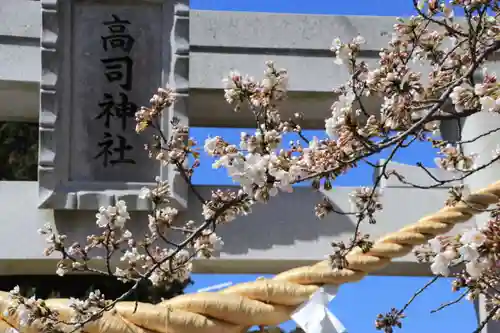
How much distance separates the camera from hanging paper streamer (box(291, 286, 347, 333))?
1.55 m

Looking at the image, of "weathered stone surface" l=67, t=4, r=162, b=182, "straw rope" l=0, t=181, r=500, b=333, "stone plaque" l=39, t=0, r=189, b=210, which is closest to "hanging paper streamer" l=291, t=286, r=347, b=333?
"straw rope" l=0, t=181, r=500, b=333

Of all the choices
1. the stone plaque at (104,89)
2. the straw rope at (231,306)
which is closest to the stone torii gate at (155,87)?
the stone plaque at (104,89)

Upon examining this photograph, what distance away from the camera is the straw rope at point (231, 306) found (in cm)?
151

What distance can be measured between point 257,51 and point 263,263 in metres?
0.77

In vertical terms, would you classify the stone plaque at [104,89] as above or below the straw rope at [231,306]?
above

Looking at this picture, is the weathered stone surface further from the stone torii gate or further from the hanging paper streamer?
the hanging paper streamer

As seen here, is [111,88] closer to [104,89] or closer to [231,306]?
[104,89]

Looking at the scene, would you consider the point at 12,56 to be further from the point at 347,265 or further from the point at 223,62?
the point at 347,265

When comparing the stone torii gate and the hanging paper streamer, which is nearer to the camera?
the hanging paper streamer

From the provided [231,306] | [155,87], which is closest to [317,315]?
[231,306]

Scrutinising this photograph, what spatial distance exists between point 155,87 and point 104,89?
18 cm

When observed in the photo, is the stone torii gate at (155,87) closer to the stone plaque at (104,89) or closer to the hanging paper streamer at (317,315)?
the stone plaque at (104,89)

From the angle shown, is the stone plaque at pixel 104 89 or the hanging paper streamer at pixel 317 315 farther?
the stone plaque at pixel 104 89

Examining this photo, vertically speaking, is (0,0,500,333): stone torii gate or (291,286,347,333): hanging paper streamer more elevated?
(0,0,500,333): stone torii gate
